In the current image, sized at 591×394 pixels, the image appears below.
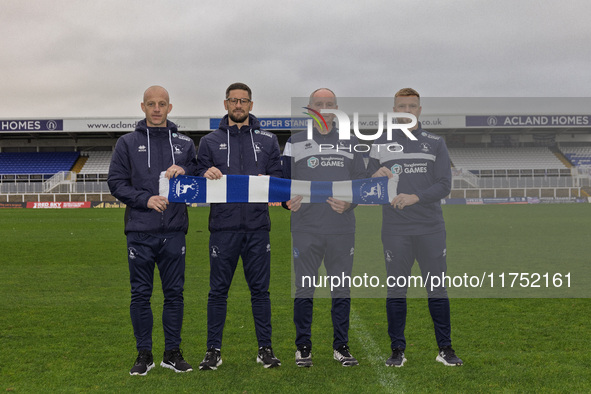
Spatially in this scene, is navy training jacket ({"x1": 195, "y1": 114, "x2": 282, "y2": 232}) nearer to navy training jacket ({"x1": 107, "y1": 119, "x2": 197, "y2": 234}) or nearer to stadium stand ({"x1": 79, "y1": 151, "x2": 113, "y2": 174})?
navy training jacket ({"x1": 107, "y1": 119, "x2": 197, "y2": 234})

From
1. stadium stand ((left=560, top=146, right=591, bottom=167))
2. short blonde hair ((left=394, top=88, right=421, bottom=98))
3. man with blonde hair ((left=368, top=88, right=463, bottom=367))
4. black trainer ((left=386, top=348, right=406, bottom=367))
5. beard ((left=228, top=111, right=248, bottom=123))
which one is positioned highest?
stadium stand ((left=560, top=146, right=591, bottom=167))

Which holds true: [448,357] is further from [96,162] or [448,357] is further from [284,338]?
[96,162]

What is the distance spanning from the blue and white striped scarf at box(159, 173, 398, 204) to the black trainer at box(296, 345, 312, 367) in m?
1.18

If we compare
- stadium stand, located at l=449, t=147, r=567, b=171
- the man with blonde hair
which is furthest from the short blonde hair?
stadium stand, located at l=449, t=147, r=567, b=171

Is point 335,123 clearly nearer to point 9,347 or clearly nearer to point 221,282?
point 221,282

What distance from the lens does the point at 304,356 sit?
4.23 m

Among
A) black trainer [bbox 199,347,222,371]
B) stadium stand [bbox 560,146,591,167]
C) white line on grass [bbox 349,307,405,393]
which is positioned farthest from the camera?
stadium stand [bbox 560,146,591,167]

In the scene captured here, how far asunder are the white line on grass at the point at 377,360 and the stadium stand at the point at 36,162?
41.3 m

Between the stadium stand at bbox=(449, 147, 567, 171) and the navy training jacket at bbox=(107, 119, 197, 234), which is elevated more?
the stadium stand at bbox=(449, 147, 567, 171)

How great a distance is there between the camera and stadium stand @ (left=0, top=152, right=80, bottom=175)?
41844mm

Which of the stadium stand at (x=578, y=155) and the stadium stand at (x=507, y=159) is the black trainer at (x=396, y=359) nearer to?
the stadium stand at (x=507, y=159)

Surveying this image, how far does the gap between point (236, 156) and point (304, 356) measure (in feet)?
5.57

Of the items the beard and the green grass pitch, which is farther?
the beard

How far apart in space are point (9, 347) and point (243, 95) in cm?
309
